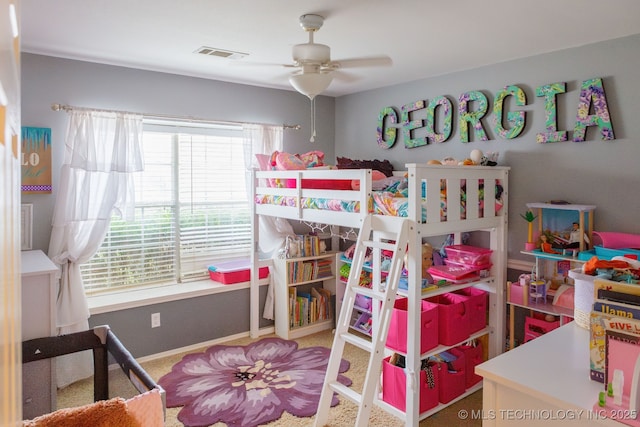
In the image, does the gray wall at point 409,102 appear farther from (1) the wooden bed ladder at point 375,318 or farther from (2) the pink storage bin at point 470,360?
(1) the wooden bed ladder at point 375,318

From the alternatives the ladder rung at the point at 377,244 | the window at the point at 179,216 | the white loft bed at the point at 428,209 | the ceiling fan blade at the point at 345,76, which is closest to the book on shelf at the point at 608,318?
the white loft bed at the point at 428,209

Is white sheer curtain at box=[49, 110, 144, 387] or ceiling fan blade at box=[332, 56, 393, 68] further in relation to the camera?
white sheer curtain at box=[49, 110, 144, 387]

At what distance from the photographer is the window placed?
12.1 feet

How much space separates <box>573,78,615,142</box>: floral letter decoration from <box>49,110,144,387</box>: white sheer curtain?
10.5 ft

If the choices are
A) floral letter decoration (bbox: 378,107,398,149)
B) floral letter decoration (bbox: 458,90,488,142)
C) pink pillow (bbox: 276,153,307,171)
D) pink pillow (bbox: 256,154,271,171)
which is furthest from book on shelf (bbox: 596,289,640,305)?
pink pillow (bbox: 256,154,271,171)

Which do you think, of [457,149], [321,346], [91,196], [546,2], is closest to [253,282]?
[321,346]

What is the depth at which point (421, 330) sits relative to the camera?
2705 mm

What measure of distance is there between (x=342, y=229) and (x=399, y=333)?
2.04m

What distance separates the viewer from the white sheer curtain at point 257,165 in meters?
4.11

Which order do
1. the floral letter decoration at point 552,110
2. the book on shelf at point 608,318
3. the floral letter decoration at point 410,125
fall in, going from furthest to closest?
the floral letter decoration at point 410,125 < the floral letter decoration at point 552,110 < the book on shelf at point 608,318

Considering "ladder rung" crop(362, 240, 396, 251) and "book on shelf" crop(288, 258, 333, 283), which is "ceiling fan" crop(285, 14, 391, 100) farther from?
"book on shelf" crop(288, 258, 333, 283)

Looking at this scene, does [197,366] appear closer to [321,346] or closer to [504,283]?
[321,346]

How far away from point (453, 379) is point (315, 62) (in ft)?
7.11

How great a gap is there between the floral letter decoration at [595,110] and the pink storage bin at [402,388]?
70.6 inches
